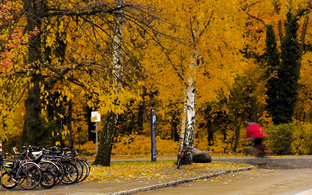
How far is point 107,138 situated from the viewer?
19000mm

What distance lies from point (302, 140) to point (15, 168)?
21.3 metres

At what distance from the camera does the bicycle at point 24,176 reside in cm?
1191

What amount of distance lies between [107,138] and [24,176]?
7197mm

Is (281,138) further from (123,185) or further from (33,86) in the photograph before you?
(33,86)

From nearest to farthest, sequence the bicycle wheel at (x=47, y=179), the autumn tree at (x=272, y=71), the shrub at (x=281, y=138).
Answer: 1. the bicycle wheel at (x=47, y=179)
2. the shrub at (x=281, y=138)
3. the autumn tree at (x=272, y=71)

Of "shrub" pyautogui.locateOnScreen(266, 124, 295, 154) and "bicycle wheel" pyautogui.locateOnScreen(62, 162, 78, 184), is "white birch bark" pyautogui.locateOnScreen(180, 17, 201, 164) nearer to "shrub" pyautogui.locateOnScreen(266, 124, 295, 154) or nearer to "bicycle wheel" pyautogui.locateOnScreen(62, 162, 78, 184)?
"bicycle wheel" pyautogui.locateOnScreen(62, 162, 78, 184)

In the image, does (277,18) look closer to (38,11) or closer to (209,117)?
(209,117)

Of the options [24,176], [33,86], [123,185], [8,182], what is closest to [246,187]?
[123,185]

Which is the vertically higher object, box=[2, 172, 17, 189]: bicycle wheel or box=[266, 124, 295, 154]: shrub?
box=[266, 124, 295, 154]: shrub

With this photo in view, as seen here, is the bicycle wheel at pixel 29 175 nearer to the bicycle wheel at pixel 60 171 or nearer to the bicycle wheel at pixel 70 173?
the bicycle wheel at pixel 60 171

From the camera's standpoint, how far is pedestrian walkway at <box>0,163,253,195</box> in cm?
1095

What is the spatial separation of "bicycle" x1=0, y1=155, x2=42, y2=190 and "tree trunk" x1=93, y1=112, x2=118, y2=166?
273 inches

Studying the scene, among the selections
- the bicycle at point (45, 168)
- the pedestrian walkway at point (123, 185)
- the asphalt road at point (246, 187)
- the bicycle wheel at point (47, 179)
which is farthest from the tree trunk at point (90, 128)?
the bicycle wheel at point (47, 179)

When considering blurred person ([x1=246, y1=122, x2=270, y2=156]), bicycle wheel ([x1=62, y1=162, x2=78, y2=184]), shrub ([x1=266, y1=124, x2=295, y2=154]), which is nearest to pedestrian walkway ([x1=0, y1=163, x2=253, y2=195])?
bicycle wheel ([x1=62, y1=162, x2=78, y2=184])
